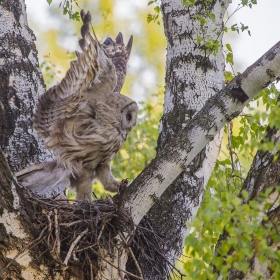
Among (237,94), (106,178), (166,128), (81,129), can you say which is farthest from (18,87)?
(237,94)

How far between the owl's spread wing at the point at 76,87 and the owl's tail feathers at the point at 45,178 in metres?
0.24

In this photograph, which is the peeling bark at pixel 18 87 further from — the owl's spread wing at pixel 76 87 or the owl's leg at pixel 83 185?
the owl's leg at pixel 83 185

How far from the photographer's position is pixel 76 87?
16.2 feet

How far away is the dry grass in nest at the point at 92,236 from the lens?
A: 3.85 m

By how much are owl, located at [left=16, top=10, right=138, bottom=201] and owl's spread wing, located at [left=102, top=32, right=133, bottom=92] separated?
0.17 m

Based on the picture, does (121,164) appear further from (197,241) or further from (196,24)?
(197,241)

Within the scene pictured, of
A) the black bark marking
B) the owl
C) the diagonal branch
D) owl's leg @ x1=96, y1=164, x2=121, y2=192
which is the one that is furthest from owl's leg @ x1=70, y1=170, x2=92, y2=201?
the black bark marking

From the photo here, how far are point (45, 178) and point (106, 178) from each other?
62 cm

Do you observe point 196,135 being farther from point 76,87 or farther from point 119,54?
point 119,54

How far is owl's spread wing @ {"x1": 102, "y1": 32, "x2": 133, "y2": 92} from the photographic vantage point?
18.8 feet

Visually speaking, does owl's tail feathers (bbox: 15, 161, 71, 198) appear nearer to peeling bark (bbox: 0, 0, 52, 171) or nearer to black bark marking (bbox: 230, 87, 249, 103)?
peeling bark (bbox: 0, 0, 52, 171)

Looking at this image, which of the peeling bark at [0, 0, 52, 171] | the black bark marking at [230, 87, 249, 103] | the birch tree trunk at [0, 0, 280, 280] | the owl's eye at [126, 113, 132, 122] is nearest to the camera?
the birch tree trunk at [0, 0, 280, 280]

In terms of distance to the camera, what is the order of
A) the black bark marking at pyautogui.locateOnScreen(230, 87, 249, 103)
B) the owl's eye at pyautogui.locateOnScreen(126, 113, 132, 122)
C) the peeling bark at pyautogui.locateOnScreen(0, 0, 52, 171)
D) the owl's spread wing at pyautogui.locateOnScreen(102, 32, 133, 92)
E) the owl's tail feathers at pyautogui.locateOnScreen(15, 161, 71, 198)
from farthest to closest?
the owl's spread wing at pyautogui.locateOnScreen(102, 32, 133, 92)
the owl's eye at pyautogui.locateOnScreen(126, 113, 132, 122)
the peeling bark at pyautogui.locateOnScreen(0, 0, 52, 171)
the owl's tail feathers at pyautogui.locateOnScreen(15, 161, 71, 198)
the black bark marking at pyautogui.locateOnScreen(230, 87, 249, 103)

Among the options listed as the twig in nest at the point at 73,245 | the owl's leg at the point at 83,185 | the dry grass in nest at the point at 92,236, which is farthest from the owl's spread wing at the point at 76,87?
the twig in nest at the point at 73,245
